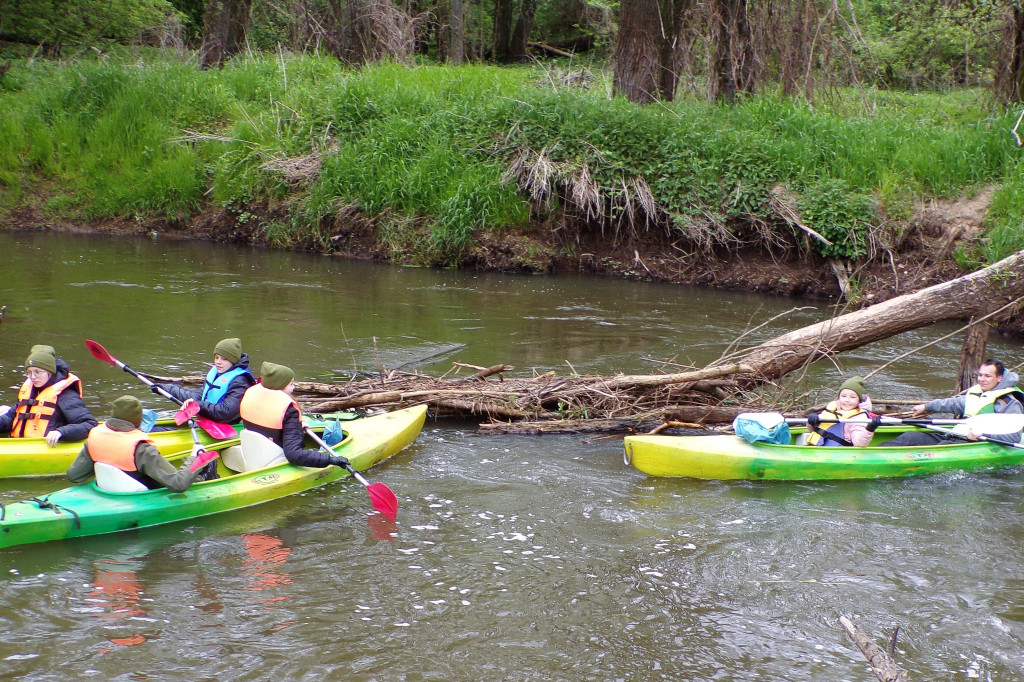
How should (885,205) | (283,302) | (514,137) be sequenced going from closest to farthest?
(283,302) → (885,205) → (514,137)

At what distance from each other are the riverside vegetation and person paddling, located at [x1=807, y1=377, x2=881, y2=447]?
19.2 ft

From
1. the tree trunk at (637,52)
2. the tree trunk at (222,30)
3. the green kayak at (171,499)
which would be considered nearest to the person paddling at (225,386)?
the green kayak at (171,499)

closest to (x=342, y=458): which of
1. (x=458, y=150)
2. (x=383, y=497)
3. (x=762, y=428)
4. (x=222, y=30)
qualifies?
(x=383, y=497)

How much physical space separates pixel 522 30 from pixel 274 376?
2116cm

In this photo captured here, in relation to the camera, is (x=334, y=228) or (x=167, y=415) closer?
(x=167, y=415)

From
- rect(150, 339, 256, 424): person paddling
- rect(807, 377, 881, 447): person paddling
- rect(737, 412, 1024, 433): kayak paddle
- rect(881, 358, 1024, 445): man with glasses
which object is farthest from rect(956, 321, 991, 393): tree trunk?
rect(150, 339, 256, 424): person paddling

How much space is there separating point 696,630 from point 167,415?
14.0 ft

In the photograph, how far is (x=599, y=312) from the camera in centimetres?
1214

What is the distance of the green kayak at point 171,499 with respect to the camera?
4.94m

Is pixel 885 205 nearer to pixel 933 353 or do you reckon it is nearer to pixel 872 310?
pixel 933 353

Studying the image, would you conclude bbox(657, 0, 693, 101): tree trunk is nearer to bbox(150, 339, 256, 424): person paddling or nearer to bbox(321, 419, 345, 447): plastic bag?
bbox(321, 419, 345, 447): plastic bag

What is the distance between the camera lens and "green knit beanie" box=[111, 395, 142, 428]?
203 inches

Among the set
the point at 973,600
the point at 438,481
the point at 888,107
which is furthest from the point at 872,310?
the point at 888,107

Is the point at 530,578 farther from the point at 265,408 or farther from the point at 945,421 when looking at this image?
the point at 945,421
